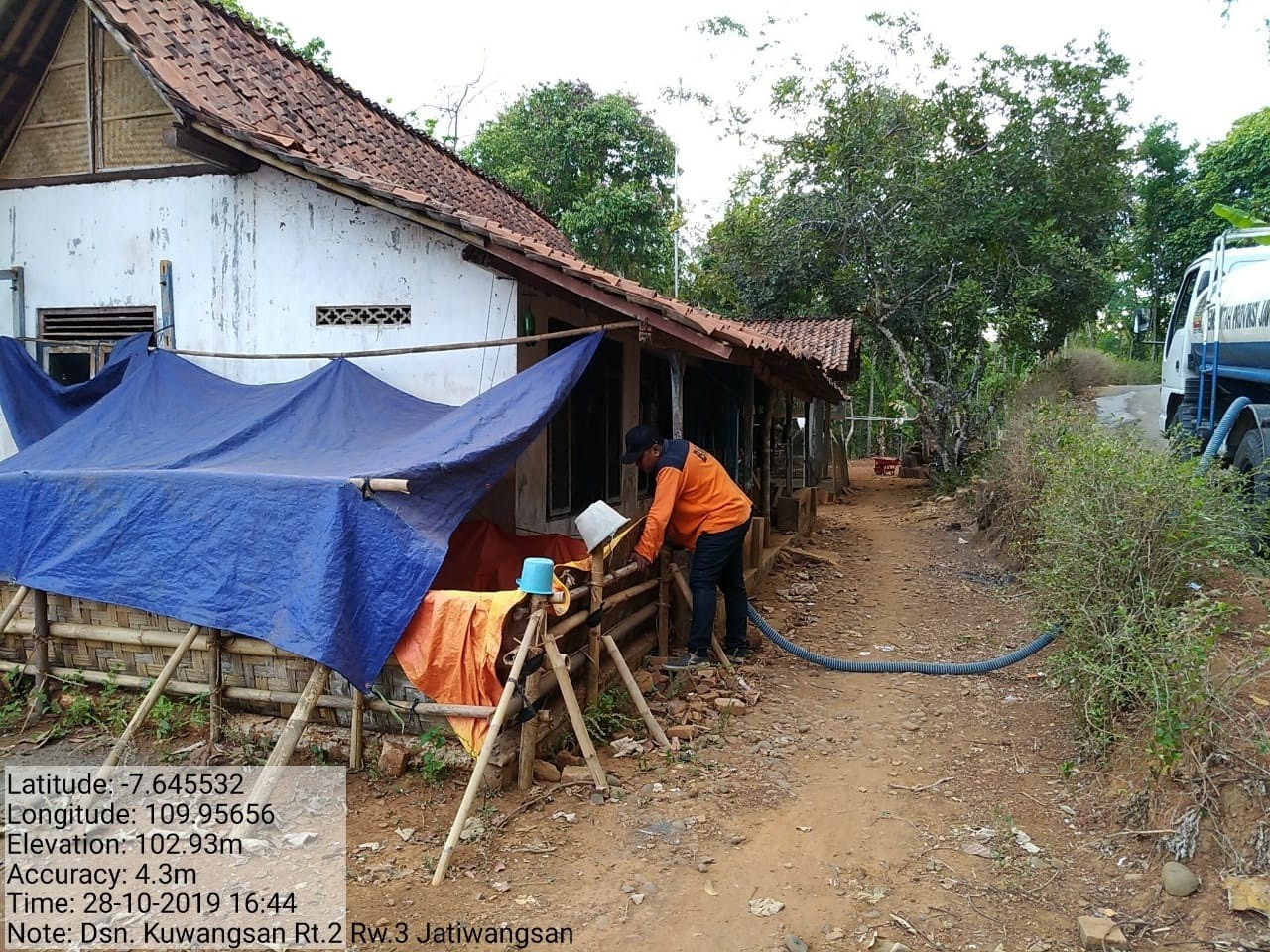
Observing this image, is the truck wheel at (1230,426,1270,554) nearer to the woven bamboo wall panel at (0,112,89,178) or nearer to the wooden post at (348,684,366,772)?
the wooden post at (348,684,366,772)

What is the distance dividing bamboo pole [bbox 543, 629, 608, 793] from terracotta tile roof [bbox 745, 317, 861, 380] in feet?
35.6

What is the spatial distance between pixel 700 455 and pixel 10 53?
653 cm

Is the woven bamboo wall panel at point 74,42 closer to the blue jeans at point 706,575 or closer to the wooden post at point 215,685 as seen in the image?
the wooden post at point 215,685

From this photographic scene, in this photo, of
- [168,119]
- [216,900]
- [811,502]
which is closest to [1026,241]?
[811,502]

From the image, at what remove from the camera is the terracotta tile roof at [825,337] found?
14.6 m

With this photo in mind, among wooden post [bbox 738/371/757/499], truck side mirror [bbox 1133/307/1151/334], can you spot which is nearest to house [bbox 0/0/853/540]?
wooden post [bbox 738/371/757/499]

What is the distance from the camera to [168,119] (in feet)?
21.6

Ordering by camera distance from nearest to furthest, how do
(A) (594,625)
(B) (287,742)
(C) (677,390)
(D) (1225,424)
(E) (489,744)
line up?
1. (E) (489,744)
2. (B) (287,742)
3. (A) (594,625)
4. (C) (677,390)
5. (D) (1225,424)

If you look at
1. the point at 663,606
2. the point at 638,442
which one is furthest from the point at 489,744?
the point at 638,442

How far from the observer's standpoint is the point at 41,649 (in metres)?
5.06

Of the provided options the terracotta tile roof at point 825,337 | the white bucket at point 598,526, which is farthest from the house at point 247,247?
the terracotta tile roof at point 825,337

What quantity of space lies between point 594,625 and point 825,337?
39.6 ft

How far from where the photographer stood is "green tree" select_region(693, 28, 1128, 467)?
14945 millimetres

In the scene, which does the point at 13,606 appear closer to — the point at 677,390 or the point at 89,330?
the point at 89,330
